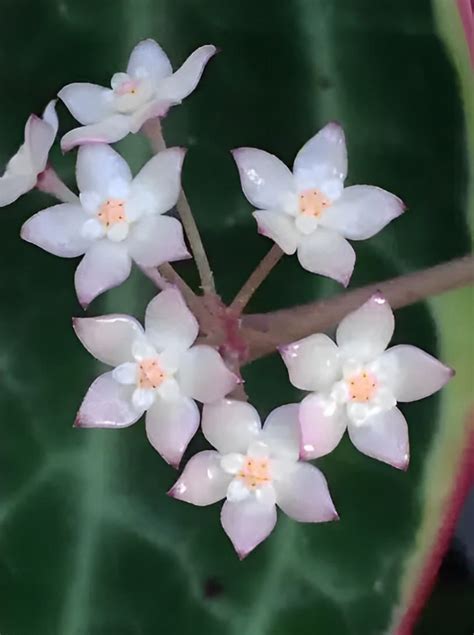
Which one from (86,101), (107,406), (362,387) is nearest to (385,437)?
(362,387)

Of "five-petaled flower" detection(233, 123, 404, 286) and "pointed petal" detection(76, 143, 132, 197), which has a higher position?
"pointed petal" detection(76, 143, 132, 197)

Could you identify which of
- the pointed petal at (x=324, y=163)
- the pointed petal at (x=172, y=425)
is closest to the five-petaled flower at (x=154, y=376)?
the pointed petal at (x=172, y=425)

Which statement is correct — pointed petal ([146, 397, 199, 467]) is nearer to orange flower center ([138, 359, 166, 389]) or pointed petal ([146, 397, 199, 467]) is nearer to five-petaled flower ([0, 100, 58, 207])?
orange flower center ([138, 359, 166, 389])

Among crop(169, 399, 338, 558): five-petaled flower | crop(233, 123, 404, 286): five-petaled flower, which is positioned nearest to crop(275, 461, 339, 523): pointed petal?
crop(169, 399, 338, 558): five-petaled flower

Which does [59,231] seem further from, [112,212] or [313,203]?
[313,203]

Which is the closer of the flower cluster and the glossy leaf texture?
the flower cluster
